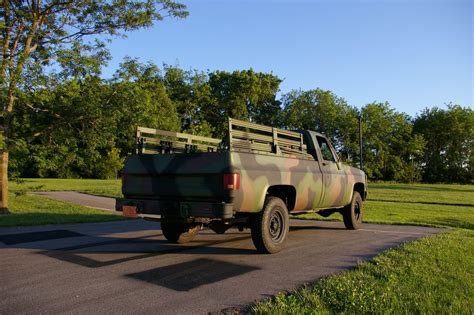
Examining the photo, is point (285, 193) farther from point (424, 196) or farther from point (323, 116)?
point (323, 116)

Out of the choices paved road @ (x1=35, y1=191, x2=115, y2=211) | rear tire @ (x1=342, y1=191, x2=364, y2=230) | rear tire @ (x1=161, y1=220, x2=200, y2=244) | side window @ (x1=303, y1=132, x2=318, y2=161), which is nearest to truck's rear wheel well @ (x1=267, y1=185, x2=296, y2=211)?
side window @ (x1=303, y1=132, x2=318, y2=161)

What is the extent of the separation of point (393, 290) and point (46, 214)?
36.9ft

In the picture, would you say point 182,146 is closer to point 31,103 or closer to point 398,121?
point 31,103

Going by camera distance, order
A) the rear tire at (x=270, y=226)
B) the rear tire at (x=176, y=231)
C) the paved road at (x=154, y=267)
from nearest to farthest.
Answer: the paved road at (x=154, y=267)
the rear tire at (x=270, y=226)
the rear tire at (x=176, y=231)

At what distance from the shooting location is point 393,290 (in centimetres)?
479

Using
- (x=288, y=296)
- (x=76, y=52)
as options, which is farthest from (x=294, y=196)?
(x=76, y=52)

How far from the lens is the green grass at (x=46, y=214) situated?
1152cm

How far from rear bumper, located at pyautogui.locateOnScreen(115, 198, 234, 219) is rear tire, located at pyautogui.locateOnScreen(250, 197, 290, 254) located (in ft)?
2.67

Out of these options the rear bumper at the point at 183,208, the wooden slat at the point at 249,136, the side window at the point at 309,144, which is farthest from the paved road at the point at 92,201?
the wooden slat at the point at 249,136

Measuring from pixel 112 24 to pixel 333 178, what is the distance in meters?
10.0

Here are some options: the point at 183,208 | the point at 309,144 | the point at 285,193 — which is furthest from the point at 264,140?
the point at 309,144

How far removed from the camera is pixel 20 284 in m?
5.29

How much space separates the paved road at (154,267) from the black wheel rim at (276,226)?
39 cm

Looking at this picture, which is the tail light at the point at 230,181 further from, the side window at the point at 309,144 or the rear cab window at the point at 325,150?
the rear cab window at the point at 325,150
